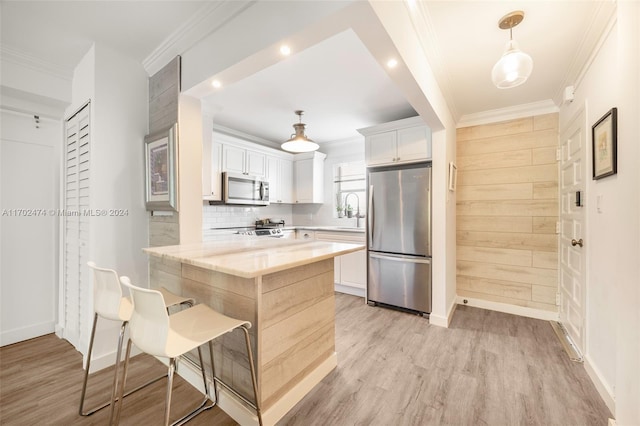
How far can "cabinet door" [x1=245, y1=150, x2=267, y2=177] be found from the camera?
407cm

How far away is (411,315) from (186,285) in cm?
242

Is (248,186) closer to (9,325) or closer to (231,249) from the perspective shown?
(231,249)

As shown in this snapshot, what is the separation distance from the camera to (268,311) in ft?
4.79

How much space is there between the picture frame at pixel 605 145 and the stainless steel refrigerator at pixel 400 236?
128 centimetres

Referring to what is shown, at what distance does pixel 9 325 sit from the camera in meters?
2.40

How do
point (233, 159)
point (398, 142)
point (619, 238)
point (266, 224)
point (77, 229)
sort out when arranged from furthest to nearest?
point (266, 224) → point (233, 159) → point (398, 142) → point (77, 229) → point (619, 238)

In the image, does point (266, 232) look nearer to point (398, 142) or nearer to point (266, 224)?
point (266, 224)

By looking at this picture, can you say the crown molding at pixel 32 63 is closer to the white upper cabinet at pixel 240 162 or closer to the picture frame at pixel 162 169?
the picture frame at pixel 162 169

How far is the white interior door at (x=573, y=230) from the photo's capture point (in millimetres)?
2152

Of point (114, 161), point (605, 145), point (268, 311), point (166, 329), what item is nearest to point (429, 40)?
point (605, 145)

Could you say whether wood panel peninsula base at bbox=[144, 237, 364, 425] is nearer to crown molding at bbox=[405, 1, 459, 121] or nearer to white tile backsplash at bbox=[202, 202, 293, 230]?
crown molding at bbox=[405, 1, 459, 121]

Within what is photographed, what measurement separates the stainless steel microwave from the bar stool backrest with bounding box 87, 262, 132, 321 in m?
2.24

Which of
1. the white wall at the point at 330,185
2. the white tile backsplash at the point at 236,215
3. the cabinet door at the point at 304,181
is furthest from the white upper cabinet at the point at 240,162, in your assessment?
the white wall at the point at 330,185

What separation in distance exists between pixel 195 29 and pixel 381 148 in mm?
2222
